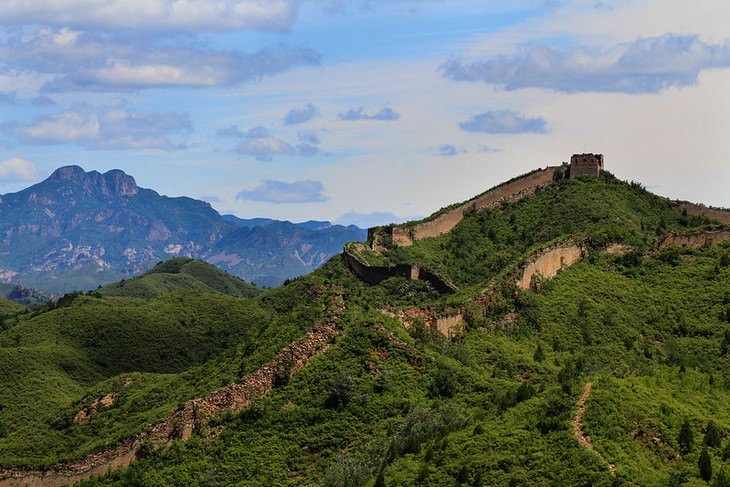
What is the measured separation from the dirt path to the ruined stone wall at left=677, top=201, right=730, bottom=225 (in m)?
→ 39.6

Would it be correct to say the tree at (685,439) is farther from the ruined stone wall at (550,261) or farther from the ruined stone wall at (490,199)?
the ruined stone wall at (490,199)

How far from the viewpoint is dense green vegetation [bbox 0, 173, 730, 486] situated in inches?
1500

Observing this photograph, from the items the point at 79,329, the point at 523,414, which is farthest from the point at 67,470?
the point at 79,329

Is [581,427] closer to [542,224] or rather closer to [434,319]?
[434,319]

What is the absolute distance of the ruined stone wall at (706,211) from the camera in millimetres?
81250

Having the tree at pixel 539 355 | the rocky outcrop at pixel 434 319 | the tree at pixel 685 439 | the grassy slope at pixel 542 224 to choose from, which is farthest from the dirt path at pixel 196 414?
the grassy slope at pixel 542 224

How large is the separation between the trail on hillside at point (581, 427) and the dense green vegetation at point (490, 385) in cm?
16

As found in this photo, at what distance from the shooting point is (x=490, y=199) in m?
86.9

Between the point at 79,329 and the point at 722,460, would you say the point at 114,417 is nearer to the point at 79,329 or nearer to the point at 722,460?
the point at 722,460

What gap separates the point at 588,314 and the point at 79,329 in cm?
6092

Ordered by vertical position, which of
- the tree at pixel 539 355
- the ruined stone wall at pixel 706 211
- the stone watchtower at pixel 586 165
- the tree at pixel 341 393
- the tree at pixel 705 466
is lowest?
the tree at pixel 705 466

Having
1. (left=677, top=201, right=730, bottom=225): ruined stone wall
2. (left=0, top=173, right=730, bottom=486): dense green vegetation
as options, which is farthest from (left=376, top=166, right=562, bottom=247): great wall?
(left=677, top=201, right=730, bottom=225): ruined stone wall

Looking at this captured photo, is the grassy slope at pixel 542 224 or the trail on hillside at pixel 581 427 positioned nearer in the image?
the trail on hillside at pixel 581 427

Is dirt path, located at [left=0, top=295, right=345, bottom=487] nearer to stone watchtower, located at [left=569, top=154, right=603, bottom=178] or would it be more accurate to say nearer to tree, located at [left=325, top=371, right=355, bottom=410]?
tree, located at [left=325, top=371, right=355, bottom=410]
